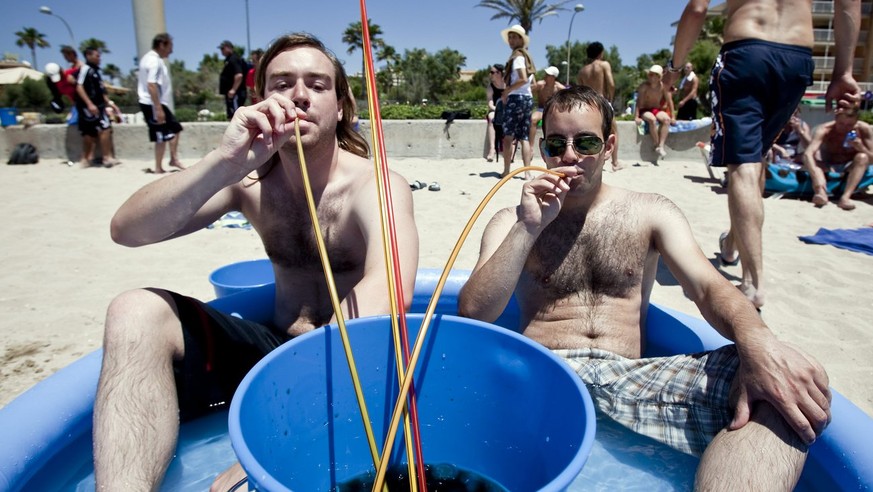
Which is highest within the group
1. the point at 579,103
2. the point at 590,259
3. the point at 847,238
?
the point at 579,103

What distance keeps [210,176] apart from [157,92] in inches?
248

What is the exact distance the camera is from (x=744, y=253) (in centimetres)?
275

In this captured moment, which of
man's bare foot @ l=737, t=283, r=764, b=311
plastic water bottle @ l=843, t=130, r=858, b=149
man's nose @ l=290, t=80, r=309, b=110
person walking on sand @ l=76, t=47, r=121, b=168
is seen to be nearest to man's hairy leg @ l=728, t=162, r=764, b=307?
man's bare foot @ l=737, t=283, r=764, b=311

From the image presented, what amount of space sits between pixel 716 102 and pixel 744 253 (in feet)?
2.74

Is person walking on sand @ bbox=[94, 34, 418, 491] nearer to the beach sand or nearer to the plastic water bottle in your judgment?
the beach sand

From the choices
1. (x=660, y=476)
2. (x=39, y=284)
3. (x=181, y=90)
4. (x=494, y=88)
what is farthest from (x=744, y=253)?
(x=181, y=90)

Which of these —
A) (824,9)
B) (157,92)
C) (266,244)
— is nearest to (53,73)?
(157,92)

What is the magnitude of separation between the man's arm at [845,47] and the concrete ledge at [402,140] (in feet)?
18.9

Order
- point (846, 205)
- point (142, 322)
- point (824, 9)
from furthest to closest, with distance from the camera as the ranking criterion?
point (824, 9)
point (846, 205)
point (142, 322)

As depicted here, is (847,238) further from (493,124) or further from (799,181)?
(493,124)

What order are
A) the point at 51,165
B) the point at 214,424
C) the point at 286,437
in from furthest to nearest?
the point at 51,165 < the point at 214,424 < the point at 286,437

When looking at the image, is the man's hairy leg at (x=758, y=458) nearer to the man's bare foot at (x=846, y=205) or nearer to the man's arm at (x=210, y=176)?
the man's arm at (x=210, y=176)

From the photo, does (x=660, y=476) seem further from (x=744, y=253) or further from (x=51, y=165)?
(x=51, y=165)

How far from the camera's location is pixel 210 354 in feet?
5.32
